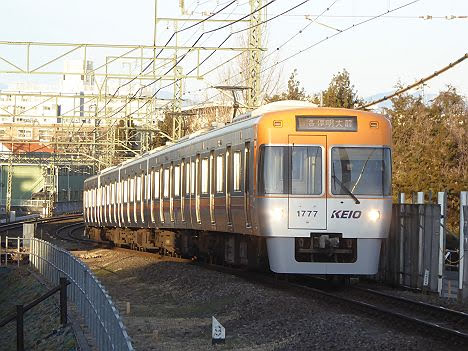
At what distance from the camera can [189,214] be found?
22828mm

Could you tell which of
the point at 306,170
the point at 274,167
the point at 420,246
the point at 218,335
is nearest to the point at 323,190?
the point at 306,170

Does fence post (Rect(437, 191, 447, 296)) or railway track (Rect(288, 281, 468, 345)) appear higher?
fence post (Rect(437, 191, 447, 296))

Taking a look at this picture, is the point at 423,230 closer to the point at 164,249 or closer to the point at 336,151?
the point at 336,151

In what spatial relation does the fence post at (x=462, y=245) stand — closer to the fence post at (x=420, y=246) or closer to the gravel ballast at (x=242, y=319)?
the fence post at (x=420, y=246)

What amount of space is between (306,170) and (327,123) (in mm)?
877

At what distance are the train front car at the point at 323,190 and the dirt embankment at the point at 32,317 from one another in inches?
145

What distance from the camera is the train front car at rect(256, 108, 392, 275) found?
53.5 ft

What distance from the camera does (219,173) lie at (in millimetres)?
19891

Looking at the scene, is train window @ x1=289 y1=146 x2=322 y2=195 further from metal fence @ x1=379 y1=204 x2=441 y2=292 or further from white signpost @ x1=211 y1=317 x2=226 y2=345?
white signpost @ x1=211 y1=317 x2=226 y2=345

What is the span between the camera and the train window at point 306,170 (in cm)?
1641

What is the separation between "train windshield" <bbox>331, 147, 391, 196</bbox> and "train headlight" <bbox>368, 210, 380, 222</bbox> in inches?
11.7

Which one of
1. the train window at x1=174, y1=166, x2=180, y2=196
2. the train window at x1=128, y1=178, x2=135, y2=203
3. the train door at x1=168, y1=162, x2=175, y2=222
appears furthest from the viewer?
the train window at x1=128, y1=178, x2=135, y2=203

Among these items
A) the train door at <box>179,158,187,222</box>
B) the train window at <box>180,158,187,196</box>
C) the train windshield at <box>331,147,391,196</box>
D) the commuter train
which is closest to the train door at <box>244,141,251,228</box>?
the commuter train

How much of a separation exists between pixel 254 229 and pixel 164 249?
12.5 metres
